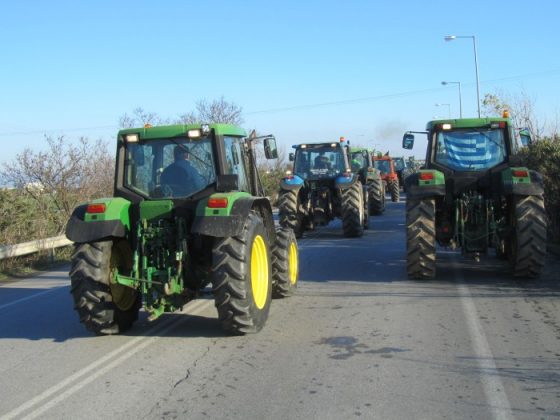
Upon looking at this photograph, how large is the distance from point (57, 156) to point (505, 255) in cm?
1187

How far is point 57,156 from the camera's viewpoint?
1714cm

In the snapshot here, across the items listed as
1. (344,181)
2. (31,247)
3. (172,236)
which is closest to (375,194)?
(344,181)

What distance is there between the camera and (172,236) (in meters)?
6.91

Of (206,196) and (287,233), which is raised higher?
(206,196)

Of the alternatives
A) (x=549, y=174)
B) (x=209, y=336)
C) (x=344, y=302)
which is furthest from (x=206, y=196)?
(x=549, y=174)

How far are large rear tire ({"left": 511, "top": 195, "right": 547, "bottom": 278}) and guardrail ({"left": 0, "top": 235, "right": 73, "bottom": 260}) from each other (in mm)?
9059

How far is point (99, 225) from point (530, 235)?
615 cm

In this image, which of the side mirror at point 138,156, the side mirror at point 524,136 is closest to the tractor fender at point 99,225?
the side mirror at point 138,156

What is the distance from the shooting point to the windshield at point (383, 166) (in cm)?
3212

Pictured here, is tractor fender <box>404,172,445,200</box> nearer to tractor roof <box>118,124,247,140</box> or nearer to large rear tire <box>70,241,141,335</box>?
tractor roof <box>118,124,247,140</box>

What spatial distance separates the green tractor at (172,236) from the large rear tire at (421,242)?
116 inches

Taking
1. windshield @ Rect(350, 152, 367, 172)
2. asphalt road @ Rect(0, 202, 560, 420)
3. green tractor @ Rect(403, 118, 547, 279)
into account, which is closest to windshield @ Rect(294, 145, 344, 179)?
windshield @ Rect(350, 152, 367, 172)

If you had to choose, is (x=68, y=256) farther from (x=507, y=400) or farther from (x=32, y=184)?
(x=507, y=400)

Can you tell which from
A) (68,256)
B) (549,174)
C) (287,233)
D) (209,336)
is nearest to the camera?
(209,336)
